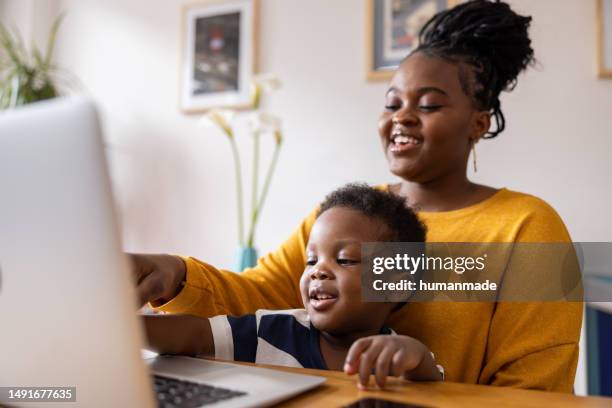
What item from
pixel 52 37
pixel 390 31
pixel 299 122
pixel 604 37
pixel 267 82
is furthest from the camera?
pixel 52 37

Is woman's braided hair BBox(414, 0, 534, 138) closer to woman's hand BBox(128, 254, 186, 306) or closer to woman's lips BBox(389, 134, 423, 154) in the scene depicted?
woman's lips BBox(389, 134, 423, 154)

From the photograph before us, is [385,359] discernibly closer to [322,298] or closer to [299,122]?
[322,298]

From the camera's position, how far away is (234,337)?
2.98ft

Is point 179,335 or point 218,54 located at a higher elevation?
point 218,54

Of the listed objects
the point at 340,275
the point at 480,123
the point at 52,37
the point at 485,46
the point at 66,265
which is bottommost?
the point at 340,275

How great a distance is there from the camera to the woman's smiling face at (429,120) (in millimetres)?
1156

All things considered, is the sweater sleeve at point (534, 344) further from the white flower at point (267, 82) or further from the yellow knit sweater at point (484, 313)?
the white flower at point (267, 82)

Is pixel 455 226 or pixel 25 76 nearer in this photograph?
pixel 455 226

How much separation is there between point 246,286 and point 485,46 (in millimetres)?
728

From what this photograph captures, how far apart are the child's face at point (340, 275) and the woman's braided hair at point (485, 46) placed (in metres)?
0.40

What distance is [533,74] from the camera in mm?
1859

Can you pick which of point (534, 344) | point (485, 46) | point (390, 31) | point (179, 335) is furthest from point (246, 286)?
point (390, 31)

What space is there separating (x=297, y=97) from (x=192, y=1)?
67 centimetres

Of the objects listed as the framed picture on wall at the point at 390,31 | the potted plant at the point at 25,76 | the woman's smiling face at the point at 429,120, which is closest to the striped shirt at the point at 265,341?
the woman's smiling face at the point at 429,120
